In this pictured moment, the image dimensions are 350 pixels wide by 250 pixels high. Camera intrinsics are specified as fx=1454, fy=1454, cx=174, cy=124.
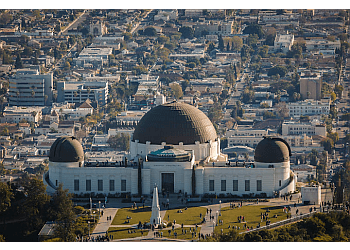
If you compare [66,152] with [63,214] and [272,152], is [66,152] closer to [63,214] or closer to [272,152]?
[63,214]

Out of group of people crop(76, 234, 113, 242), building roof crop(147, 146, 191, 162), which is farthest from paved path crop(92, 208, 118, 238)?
building roof crop(147, 146, 191, 162)

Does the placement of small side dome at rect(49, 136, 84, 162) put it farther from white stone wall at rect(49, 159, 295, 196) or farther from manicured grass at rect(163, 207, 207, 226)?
manicured grass at rect(163, 207, 207, 226)

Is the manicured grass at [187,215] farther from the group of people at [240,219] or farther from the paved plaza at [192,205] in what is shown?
the group of people at [240,219]

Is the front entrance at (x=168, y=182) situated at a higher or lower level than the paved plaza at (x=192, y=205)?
higher

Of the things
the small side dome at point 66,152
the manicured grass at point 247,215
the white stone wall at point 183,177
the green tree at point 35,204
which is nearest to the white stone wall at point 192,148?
the white stone wall at point 183,177

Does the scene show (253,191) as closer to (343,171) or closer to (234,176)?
(234,176)

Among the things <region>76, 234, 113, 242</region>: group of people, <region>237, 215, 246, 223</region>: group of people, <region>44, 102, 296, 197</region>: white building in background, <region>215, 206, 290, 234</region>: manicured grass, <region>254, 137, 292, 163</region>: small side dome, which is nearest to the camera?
<region>76, 234, 113, 242</region>: group of people
